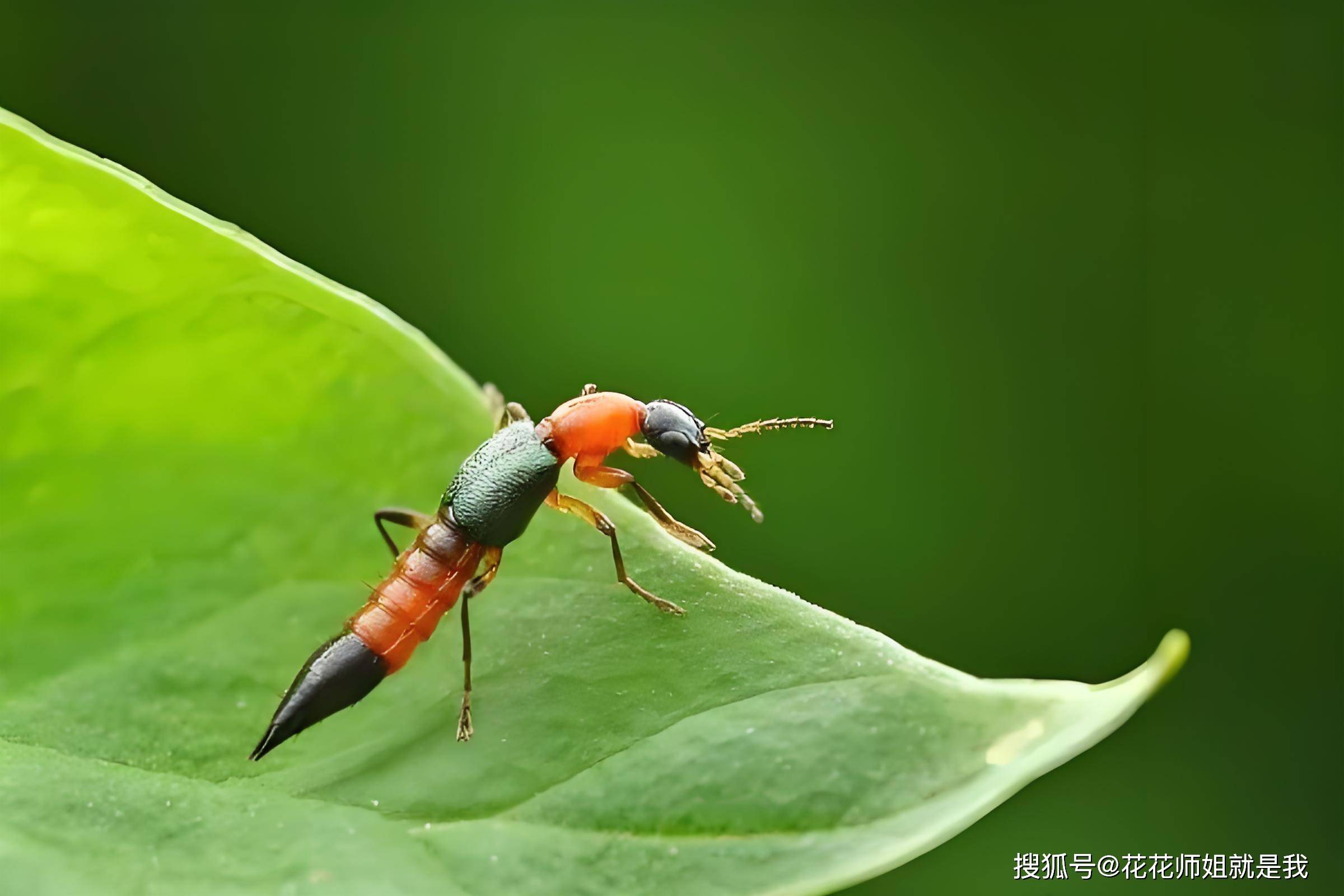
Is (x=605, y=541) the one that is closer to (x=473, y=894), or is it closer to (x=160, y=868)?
(x=473, y=894)

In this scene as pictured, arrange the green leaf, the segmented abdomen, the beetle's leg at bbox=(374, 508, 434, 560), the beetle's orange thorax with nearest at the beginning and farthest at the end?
1. the green leaf
2. the beetle's leg at bbox=(374, 508, 434, 560)
3. the segmented abdomen
4. the beetle's orange thorax

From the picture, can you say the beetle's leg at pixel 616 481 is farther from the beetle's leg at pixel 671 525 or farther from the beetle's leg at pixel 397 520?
the beetle's leg at pixel 397 520

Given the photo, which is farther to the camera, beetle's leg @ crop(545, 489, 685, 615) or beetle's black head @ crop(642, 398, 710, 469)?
beetle's black head @ crop(642, 398, 710, 469)

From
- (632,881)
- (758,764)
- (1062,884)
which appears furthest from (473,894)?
(1062,884)

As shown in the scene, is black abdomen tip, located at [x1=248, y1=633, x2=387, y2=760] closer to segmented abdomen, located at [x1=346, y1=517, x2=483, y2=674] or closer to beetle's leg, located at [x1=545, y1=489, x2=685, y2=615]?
segmented abdomen, located at [x1=346, y1=517, x2=483, y2=674]

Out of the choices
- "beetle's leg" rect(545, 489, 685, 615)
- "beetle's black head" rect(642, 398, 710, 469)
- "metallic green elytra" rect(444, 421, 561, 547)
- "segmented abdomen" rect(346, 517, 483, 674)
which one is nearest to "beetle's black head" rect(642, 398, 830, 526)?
"beetle's black head" rect(642, 398, 710, 469)

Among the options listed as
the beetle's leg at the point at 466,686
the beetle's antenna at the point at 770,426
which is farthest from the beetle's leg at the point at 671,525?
the beetle's leg at the point at 466,686

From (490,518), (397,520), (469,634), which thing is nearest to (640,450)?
(490,518)
